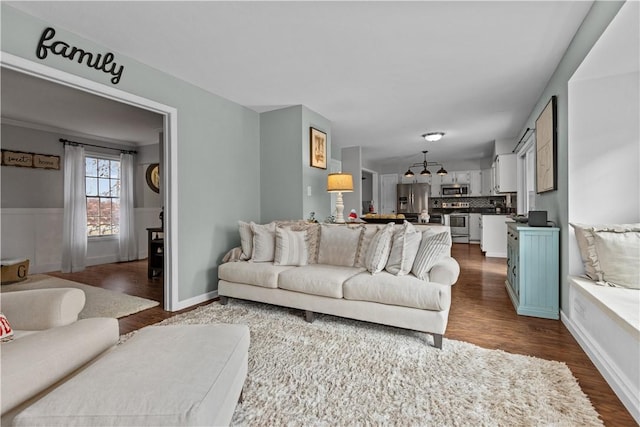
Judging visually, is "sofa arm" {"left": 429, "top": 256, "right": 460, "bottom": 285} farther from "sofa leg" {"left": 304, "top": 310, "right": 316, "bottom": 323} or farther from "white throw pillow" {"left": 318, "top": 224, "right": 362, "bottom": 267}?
"sofa leg" {"left": 304, "top": 310, "right": 316, "bottom": 323}

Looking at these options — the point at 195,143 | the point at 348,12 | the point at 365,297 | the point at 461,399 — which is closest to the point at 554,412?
the point at 461,399

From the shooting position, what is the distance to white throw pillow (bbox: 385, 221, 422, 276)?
2670 millimetres

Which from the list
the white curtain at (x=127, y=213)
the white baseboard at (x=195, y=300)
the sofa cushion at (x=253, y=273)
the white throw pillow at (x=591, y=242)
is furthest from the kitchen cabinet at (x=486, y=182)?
the white curtain at (x=127, y=213)

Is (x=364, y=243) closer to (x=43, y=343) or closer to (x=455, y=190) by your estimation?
(x=43, y=343)

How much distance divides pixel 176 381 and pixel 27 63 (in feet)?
8.34

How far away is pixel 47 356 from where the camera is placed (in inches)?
46.4

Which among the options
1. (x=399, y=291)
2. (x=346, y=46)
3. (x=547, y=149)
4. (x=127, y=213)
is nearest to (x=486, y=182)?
(x=547, y=149)

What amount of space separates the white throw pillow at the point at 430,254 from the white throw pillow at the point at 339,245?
659 mm

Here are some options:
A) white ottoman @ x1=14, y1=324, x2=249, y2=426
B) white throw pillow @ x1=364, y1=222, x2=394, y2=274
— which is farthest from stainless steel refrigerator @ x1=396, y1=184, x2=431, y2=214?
white ottoman @ x1=14, y1=324, x2=249, y2=426

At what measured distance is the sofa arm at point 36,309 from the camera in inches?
61.9

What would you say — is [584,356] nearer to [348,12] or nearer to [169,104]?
[348,12]

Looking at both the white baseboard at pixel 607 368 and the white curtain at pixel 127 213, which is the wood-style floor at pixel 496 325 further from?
the white curtain at pixel 127 213

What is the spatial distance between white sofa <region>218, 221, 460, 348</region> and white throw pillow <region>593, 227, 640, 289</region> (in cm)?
99

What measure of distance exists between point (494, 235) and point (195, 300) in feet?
19.5
